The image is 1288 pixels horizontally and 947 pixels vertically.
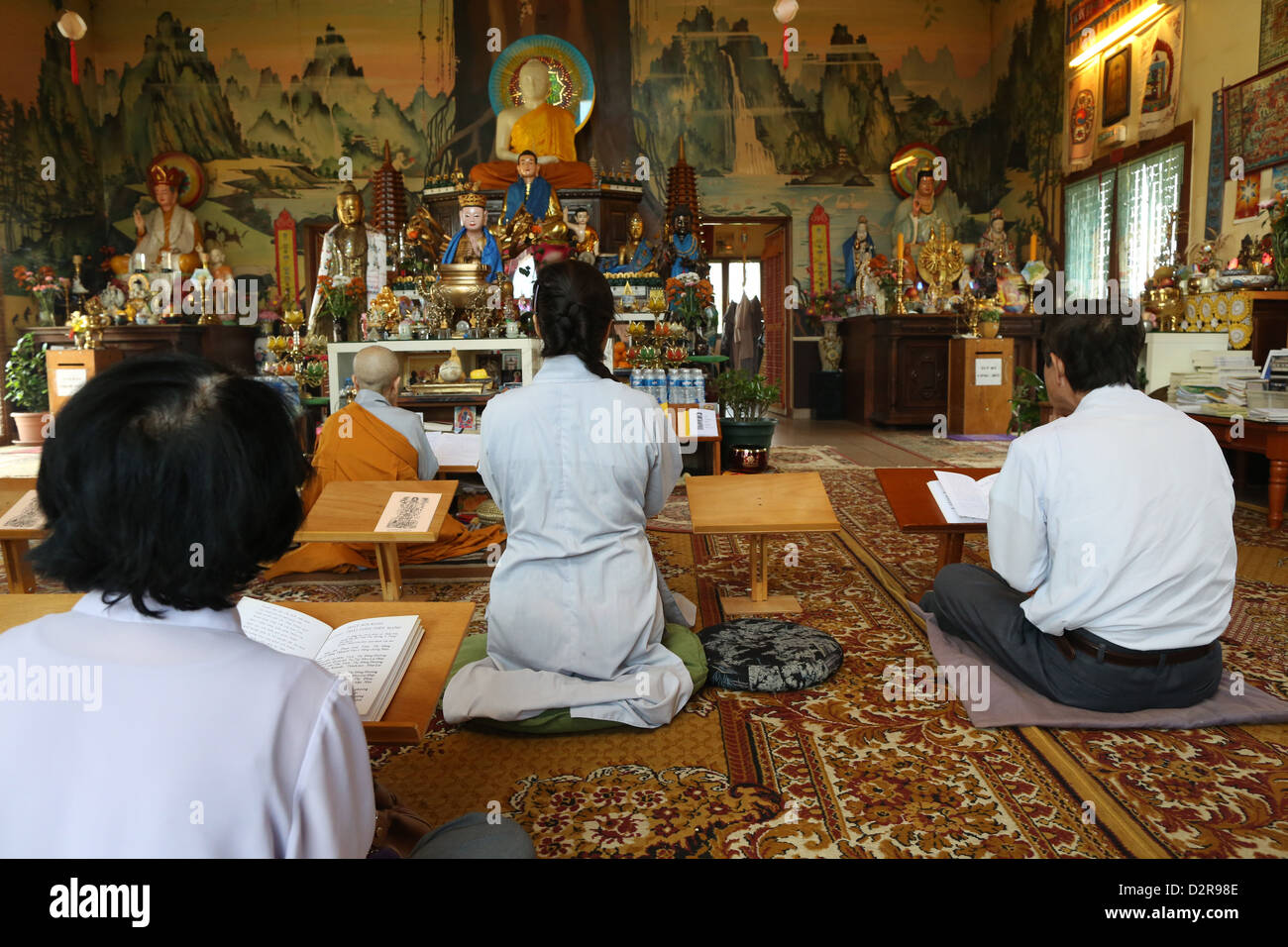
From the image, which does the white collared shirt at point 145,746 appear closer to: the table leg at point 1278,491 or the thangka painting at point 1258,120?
the table leg at point 1278,491

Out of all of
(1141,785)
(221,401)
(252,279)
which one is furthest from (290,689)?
(252,279)

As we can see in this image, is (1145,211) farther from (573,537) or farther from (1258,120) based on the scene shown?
(573,537)

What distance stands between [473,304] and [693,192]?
192 inches

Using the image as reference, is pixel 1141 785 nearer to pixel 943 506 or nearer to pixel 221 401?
pixel 943 506

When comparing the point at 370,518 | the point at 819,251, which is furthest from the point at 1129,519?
the point at 819,251

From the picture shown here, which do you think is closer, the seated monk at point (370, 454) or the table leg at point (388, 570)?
the table leg at point (388, 570)

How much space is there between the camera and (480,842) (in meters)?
1.53

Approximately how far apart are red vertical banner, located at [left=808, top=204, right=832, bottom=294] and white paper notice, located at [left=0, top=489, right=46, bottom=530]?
1091cm

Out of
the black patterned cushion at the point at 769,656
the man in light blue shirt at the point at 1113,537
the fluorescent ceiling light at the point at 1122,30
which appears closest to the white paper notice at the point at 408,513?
the black patterned cushion at the point at 769,656

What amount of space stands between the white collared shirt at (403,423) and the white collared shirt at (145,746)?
3.73 m

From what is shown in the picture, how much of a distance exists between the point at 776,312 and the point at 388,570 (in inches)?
423

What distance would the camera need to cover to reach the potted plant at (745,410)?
6.80 metres

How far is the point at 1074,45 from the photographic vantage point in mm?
11062

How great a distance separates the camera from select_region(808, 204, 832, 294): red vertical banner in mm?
13148
